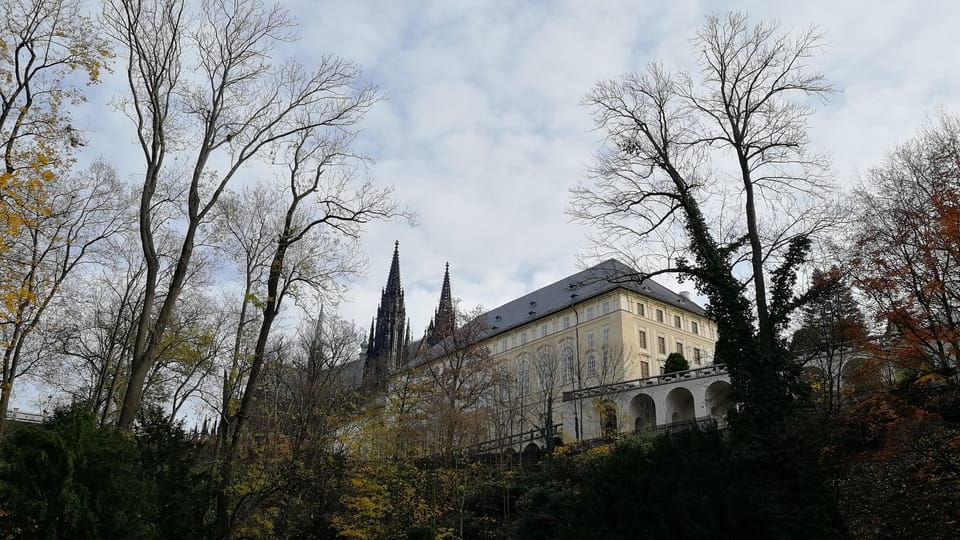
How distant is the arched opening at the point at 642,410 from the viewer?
43375 millimetres

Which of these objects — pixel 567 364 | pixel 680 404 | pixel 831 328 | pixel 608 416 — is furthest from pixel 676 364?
pixel 831 328

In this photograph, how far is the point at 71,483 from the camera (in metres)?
8.98

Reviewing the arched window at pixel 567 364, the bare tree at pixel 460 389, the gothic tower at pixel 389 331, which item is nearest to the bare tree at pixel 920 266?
the bare tree at pixel 460 389

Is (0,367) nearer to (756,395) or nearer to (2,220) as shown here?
(2,220)

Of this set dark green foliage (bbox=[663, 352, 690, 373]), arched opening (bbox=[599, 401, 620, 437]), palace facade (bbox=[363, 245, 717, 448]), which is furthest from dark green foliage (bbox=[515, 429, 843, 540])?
dark green foliage (bbox=[663, 352, 690, 373])

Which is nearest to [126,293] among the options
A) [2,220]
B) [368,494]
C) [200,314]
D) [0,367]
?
[200,314]

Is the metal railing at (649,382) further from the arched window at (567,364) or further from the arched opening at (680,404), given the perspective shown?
the arched window at (567,364)

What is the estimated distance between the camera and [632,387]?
43.5 meters

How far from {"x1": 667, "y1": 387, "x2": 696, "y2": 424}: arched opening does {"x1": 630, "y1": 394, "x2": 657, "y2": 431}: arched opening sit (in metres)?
1.21

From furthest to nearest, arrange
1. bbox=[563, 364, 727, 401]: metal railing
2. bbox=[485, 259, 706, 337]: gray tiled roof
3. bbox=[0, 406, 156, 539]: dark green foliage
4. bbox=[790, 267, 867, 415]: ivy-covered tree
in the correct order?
bbox=[485, 259, 706, 337]: gray tiled roof, bbox=[563, 364, 727, 401]: metal railing, bbox=[790, 267, 867, 415]: ivy-covered tree, bbox=[0, 406, 156, 539]: dark green foliage

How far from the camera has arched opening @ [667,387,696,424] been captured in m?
42.1

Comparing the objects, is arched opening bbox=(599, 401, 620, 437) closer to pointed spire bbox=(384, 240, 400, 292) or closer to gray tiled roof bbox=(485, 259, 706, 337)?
gray tiled roof bbox=(485, 259, 706, 337)

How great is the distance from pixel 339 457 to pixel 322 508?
3.43 metres

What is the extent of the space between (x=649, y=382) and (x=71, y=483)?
3797 cm
